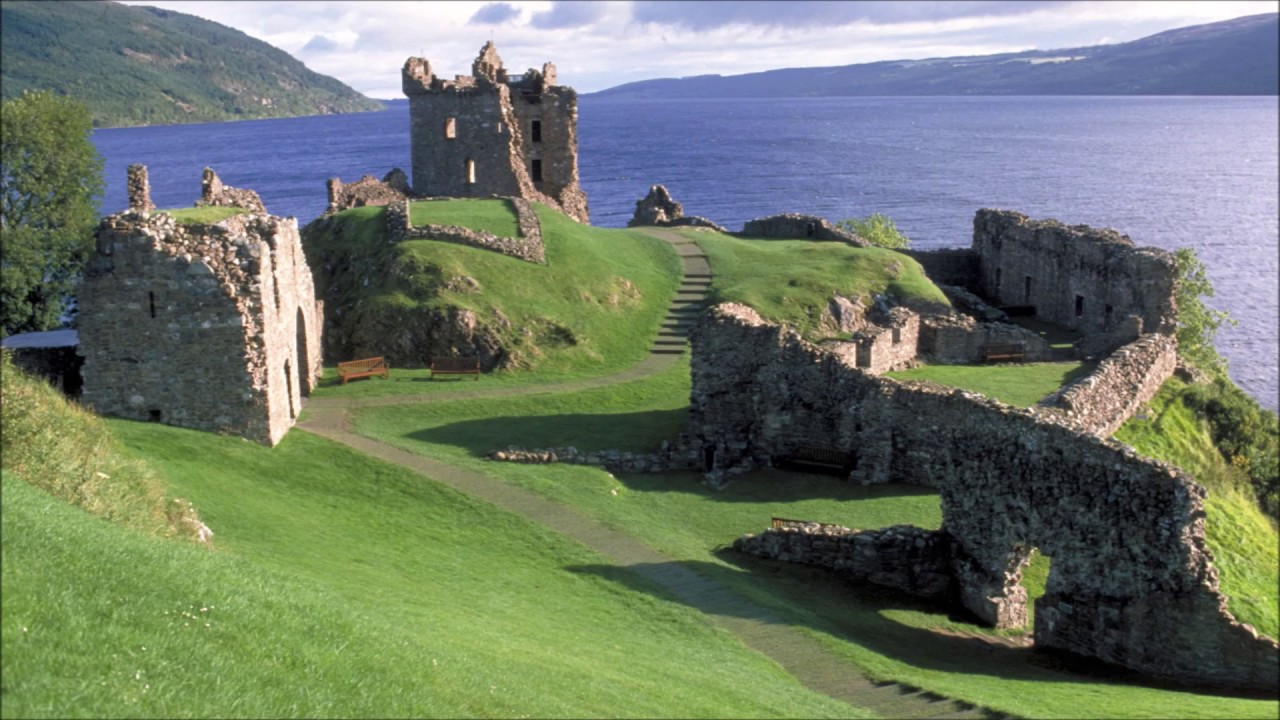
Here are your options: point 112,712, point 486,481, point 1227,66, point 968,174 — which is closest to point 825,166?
point 968,174

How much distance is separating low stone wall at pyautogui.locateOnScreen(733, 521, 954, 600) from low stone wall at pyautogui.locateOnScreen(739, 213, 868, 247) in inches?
1277

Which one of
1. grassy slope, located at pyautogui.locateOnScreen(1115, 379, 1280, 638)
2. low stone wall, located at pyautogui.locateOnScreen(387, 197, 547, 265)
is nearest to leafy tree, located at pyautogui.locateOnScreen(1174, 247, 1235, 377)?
grassy slope, located at pyautogui.locateOnScreen(1115, 379, 1280, 638)

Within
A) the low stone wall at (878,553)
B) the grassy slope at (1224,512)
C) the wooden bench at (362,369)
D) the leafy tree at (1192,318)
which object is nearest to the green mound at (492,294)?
the wooden bench at (362,369)

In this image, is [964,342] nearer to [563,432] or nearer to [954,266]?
[563,432]

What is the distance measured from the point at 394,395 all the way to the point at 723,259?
18.5m

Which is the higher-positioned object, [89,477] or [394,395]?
[89,477]

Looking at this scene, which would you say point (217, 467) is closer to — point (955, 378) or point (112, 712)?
point (112, 712)

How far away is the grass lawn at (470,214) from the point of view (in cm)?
4806

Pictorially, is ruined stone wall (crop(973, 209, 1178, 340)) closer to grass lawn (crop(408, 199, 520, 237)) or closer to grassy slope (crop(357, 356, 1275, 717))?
grassy slope (crop(357, 356, 1275, 717))

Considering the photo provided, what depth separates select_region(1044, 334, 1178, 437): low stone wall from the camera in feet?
101

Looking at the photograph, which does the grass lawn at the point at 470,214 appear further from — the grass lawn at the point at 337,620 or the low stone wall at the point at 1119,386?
the low stone wall at the point at 1119,386

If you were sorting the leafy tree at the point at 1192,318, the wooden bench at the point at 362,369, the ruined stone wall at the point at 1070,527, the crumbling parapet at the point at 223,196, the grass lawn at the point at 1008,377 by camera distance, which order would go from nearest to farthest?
the ruined stone wall at the point at 1070,527 < the grass lawn at the point at 1008,377 < the wooden bench at the point at 362,369 < the crumbling parapet at the point at 223,196 < the leafy tree at the point at 1192,318

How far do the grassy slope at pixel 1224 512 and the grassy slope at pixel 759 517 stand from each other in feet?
13.5

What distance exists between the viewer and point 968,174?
177125 mm
